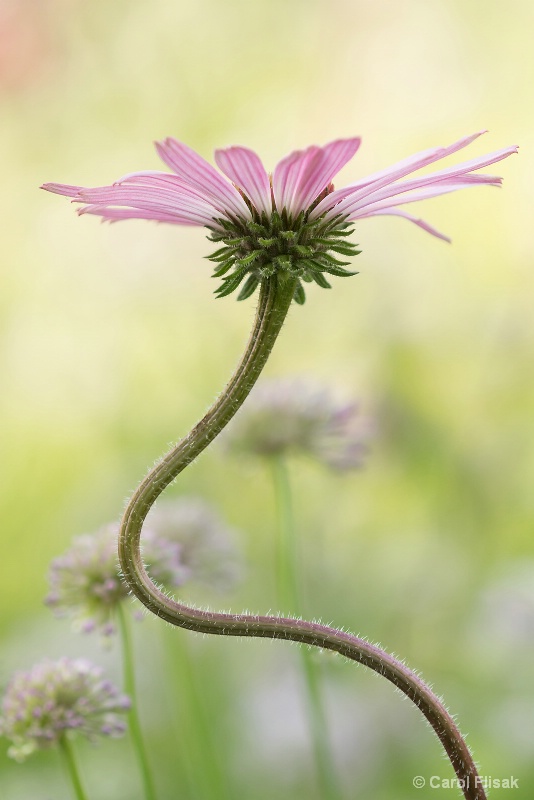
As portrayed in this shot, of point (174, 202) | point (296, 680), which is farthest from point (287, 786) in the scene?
point (174, 202)

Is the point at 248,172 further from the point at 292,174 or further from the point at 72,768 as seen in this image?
the point at 72,768

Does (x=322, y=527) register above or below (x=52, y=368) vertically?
below

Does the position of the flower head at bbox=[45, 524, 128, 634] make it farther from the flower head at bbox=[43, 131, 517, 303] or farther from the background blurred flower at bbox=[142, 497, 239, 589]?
the flower head at bbox=[43, 131, 517, 303]

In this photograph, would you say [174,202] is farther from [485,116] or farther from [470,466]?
[485,116]

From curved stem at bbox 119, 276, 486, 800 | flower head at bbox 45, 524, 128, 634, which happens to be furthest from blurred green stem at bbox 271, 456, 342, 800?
curved stem at bbox 119, 276, 486, 800

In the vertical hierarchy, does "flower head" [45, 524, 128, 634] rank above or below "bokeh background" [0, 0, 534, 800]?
below
